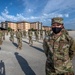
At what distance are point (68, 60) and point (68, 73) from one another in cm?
24

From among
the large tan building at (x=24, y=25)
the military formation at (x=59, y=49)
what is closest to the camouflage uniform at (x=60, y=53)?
the military formation at (x=59, y=49)

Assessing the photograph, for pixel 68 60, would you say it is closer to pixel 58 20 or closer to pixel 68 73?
pixel 68 73

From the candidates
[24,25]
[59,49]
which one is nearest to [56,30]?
[59,49]

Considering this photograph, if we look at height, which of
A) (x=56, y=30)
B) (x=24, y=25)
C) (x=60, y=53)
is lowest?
(x=60, y=53)

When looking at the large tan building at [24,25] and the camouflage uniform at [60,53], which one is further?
the large tan building at [24,25]

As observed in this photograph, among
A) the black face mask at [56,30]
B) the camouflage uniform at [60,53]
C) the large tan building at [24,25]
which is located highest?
the large tan building at [24,25]

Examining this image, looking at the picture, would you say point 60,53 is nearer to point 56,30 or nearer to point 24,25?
point 56,30

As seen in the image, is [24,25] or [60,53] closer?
[60,53]

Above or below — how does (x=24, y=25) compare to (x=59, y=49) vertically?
above

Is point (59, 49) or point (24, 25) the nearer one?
point (59, 49)

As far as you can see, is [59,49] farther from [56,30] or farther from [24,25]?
[24,25]

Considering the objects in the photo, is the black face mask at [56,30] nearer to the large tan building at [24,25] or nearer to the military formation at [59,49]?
the military formation at [59,49]

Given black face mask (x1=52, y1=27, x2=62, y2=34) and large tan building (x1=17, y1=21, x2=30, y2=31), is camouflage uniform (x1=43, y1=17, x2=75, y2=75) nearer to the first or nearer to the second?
black face mask (x1=52, y1=27, x2=62, y2=34)

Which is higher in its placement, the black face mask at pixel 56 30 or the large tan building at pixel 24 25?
the large tan building at pixel 24 25
